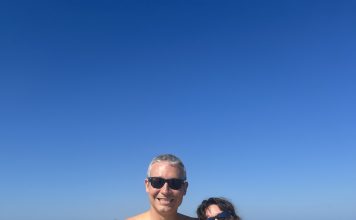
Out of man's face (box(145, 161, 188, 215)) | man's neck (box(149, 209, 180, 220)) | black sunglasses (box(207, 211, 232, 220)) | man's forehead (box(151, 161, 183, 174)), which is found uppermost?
man's forehead (box(151, 161, 183, 174))

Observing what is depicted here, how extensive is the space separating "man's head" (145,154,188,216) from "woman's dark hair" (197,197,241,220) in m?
0.84

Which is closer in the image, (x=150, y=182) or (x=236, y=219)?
(x=150, y=182)

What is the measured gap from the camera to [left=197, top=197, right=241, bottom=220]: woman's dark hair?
6.88 metres

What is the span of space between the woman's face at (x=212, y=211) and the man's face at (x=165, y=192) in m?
0.78

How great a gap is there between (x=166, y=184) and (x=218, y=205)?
1.30m

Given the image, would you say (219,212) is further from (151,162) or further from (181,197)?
(151,162)

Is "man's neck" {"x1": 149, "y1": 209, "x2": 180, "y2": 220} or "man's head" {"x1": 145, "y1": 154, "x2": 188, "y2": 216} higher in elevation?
"man's head" {"x1": 145, "y1": 154, "x2": 188, "y2": 216}

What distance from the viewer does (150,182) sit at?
6383 mm

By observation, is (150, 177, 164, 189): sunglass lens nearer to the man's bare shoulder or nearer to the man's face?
the man's face

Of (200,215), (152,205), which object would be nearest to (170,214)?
(152,205)

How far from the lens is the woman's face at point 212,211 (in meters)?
6.93

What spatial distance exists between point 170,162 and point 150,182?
0.46 metres

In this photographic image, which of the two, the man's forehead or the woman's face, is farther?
the woman's face

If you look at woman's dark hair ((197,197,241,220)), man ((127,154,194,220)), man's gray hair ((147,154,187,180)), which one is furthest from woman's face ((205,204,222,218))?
man's gray hair ((147,154,187,180))
